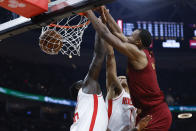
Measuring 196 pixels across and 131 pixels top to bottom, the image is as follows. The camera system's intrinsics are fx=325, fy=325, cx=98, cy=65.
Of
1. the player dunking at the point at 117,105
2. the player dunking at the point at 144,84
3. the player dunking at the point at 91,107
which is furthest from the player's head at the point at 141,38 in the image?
the player dunking at the point at 117,105

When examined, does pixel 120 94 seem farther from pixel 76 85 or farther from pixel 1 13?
pixel 1 13

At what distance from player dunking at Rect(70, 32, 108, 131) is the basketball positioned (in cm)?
51

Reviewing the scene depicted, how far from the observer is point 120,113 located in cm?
394

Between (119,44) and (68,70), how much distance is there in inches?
402

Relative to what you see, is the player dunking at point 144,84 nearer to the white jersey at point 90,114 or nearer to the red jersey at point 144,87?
the red jersey at point 144,87

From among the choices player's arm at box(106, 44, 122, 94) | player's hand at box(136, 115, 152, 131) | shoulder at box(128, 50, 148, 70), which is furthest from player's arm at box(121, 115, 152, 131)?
player's arm at box(106, 44, 122, 94)

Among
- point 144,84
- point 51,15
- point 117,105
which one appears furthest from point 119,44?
point 117,105

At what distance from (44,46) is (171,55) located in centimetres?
835

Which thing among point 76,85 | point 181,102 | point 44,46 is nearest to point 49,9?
point 44,46

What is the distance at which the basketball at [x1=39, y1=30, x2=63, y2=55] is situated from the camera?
3.75 m

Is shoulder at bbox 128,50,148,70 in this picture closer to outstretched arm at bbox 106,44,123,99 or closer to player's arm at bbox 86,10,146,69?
player's arm at bbox 86,10,146,69

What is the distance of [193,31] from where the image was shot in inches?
394

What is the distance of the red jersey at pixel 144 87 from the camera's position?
134 inches

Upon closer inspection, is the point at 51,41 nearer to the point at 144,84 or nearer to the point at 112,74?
the point at 112,74
